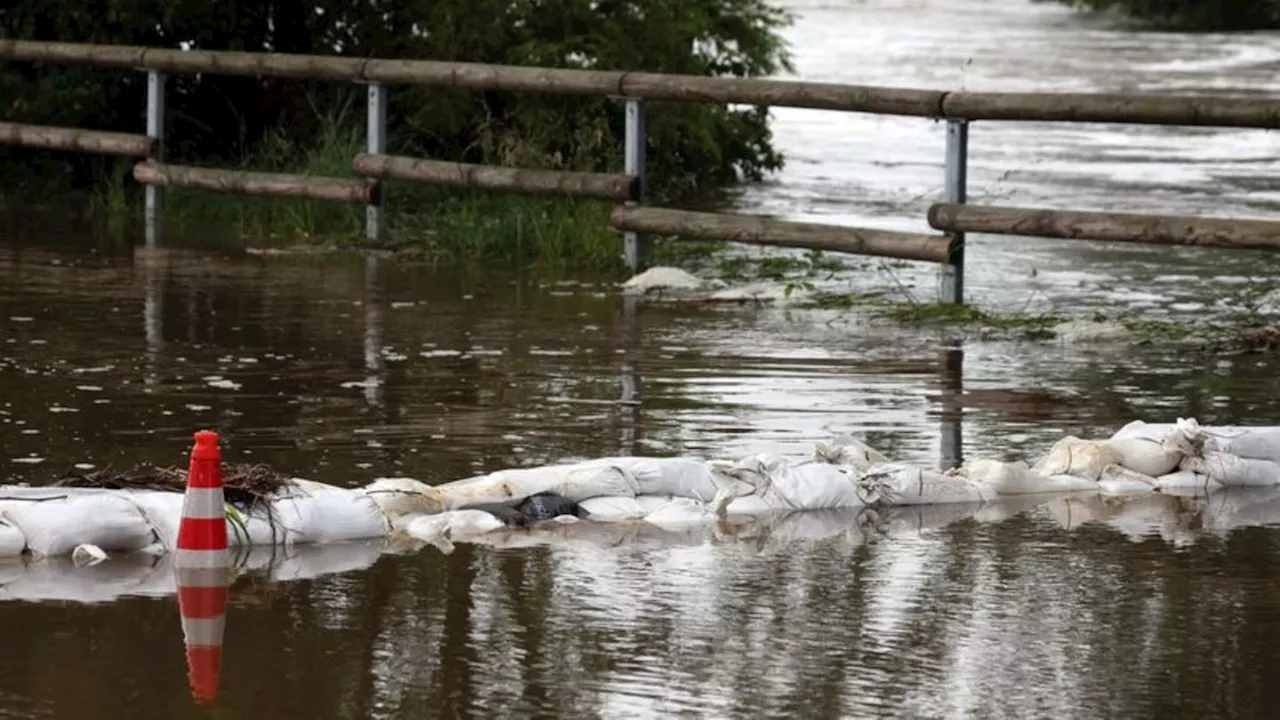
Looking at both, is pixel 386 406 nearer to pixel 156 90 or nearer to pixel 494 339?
pixel 494 339

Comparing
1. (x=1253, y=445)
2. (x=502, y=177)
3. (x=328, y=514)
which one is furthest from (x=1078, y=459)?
(x=502, y=177)

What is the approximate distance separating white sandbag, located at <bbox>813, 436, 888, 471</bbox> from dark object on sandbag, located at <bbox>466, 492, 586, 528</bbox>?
42.7 inches

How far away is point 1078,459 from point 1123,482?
0.59 feet

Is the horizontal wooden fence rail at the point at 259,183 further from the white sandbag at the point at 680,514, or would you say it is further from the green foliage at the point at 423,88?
the white sandbag at the point at 680,514

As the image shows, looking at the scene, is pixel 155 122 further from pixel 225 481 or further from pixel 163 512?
pixel 163 512

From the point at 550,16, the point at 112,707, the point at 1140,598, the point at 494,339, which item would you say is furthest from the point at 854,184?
the point at 112,707

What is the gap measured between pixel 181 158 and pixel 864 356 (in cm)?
949

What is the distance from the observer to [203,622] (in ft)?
25.1

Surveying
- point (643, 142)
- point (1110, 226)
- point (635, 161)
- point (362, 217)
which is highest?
point (643, 142)

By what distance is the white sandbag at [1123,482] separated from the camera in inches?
399

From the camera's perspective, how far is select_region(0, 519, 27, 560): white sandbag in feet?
27.9

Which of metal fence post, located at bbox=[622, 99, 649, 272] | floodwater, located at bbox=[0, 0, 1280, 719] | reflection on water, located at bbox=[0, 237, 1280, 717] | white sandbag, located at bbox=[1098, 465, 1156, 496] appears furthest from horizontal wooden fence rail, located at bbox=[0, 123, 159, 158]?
white sandbag, located at bbox=[1098, 465, 1156, 496]

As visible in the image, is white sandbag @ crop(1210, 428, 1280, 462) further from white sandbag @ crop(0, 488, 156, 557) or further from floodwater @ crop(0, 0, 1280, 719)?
white sandbag @ crop(0, 488, 156, 557)

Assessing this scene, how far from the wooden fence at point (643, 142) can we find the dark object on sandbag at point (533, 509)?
5.68 m
